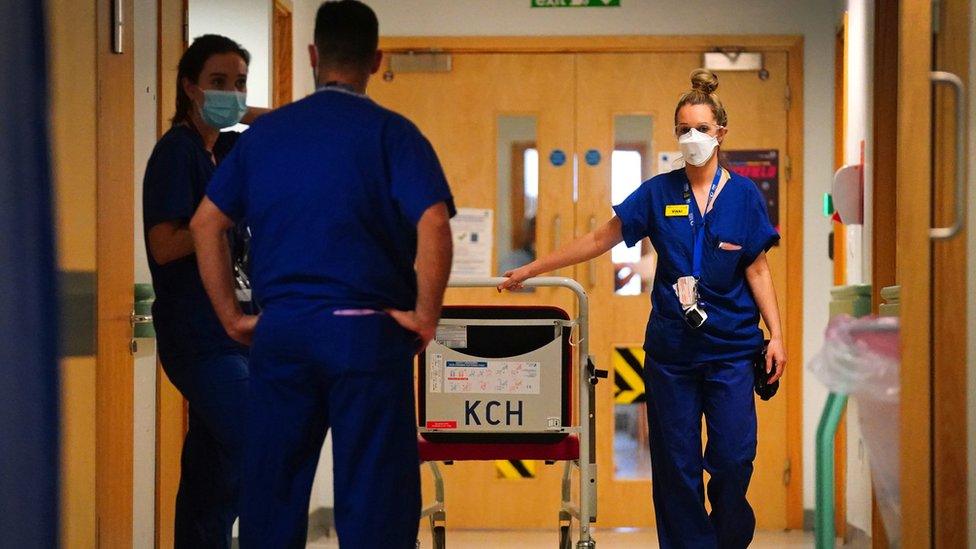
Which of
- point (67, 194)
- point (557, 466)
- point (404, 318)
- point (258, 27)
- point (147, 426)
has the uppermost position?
point (258, 27)

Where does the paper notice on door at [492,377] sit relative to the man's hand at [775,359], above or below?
below

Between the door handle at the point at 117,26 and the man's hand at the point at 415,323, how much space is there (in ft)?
4.72

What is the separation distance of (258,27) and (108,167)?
159 centimetres

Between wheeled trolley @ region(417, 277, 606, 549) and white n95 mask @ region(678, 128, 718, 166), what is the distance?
524 mm

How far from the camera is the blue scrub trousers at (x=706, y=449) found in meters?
3.24

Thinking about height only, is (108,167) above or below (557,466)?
above

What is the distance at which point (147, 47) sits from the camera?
3729 millimetres

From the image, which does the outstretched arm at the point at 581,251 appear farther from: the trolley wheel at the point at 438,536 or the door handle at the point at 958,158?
the door handle at the point at 958,158

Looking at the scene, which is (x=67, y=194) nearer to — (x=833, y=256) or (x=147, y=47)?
(x=147, y=47)

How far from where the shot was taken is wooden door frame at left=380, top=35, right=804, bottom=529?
5.30 metres

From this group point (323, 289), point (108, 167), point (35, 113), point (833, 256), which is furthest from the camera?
point (833, 256)

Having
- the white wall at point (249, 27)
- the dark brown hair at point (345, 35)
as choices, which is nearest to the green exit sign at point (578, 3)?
the white wall at point (249, 27)

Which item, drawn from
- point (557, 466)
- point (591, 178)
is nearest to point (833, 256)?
point (591, 178)

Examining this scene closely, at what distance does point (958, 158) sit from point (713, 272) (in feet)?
2.66
